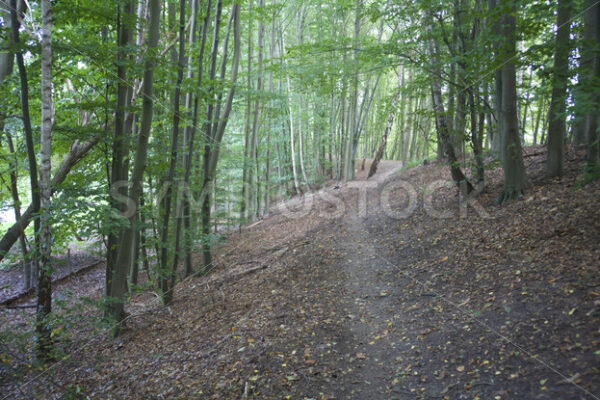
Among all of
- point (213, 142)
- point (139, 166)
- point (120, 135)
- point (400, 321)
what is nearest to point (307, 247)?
point (213, 142)

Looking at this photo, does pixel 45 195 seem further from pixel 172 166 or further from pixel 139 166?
pixel 172 166

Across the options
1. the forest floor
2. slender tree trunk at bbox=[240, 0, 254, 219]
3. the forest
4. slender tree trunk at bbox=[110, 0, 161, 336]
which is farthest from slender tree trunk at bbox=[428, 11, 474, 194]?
slender tree trunk at bbox=[240, 0, 254, 219]

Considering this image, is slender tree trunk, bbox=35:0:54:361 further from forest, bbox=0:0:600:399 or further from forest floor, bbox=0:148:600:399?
forest floor, bbox=0:148:600:399

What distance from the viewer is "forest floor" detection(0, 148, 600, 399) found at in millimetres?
3486

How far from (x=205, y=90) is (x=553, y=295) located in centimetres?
670

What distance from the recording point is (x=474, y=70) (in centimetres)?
632

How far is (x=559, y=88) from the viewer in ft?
17.9

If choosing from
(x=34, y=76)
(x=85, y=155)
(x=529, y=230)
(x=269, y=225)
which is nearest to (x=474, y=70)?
(x=529, y=230)

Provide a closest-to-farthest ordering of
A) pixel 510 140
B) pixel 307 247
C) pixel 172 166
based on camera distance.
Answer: pixel 510 140 → pixel 172 166 → pixel 307 247

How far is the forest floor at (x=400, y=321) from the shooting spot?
3.49 meters

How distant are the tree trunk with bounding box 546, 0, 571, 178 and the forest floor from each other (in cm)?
42

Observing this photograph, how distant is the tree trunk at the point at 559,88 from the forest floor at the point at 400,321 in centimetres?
42

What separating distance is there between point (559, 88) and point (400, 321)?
445 centimetres

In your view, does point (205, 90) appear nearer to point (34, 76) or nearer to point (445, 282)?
point (34, 76)
